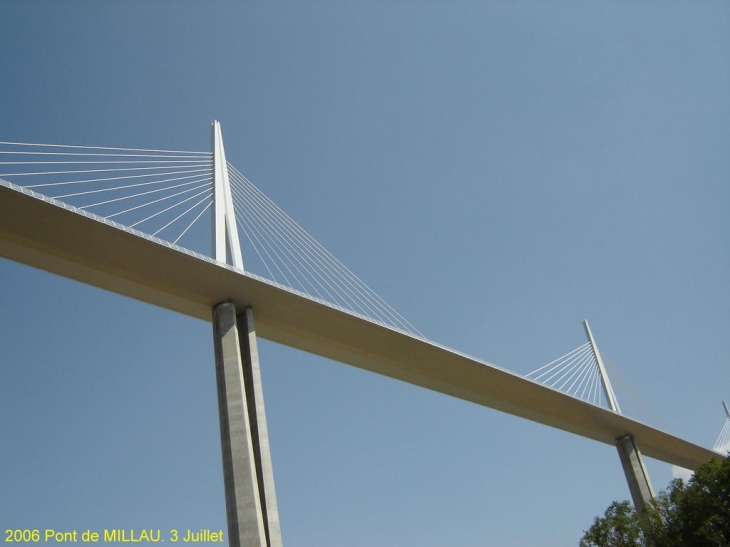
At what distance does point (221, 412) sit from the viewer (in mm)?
15719

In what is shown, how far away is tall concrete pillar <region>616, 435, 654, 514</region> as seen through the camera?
29312 mm

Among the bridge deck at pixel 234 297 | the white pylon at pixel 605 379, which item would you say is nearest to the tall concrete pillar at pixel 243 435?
the bridge deck at pixel 234 297

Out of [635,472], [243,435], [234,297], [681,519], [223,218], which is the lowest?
[681,519]

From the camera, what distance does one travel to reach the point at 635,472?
29.7 metres

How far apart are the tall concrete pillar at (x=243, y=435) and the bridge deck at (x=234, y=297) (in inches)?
37.0

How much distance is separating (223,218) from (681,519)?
1627 cm

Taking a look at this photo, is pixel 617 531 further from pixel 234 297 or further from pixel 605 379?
pixel 234 297

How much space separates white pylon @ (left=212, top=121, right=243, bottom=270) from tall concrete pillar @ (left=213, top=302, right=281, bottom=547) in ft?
4.35

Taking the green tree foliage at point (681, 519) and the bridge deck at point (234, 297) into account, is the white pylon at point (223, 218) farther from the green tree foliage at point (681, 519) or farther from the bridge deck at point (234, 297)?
the green tree foliage at point (681, 519)

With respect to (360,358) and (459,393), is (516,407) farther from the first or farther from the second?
(360,358)

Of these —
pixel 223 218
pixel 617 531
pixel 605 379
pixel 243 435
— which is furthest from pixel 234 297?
pixel 605 379

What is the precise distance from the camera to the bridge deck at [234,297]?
14594 millimetres

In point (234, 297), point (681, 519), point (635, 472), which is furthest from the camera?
point (635, 472)

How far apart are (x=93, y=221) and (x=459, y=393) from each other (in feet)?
48.0
